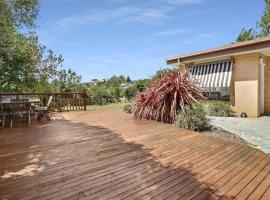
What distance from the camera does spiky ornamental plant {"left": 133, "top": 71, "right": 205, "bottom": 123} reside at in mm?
7988

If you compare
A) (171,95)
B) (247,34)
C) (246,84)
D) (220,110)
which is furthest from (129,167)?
(247,34)

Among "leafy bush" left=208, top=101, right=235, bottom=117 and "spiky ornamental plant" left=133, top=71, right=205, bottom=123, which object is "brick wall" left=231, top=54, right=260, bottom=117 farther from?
"spiky ornamental plant" left=133, top=71, right=205, bottom=123

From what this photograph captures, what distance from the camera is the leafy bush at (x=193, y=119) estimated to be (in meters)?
7.07

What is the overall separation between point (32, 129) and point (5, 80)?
484 cm

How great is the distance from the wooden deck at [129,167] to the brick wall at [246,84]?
455 cm

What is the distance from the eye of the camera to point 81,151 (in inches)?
193

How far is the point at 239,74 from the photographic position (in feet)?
33.3

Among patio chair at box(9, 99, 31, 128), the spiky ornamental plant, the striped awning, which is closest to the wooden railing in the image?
patio chair at box(9, 99, 31, 128)

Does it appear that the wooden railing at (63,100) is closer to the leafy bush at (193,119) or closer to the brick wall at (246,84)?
the leafy bush at (193,119)

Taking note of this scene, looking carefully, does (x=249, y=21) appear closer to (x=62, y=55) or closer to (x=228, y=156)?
(x=62, y=55)

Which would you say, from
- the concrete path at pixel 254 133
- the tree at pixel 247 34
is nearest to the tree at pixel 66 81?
the concrete path at pixel 254 133

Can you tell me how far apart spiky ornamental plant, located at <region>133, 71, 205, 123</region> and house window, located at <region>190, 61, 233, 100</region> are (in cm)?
219

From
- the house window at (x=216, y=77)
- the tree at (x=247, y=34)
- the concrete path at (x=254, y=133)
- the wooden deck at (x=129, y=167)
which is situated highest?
the tree at (x=247, y=34)

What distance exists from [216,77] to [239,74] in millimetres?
1020
